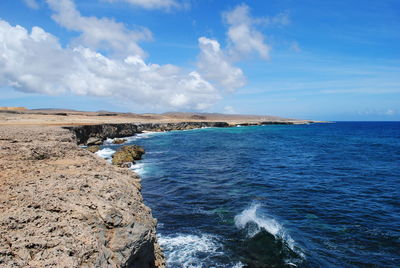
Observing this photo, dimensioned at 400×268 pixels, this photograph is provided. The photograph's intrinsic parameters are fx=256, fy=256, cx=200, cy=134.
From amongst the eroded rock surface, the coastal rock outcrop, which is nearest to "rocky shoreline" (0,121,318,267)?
the eroded rock surface

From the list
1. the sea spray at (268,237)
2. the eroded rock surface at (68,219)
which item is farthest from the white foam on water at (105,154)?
the eroded rock surface at (68,219)

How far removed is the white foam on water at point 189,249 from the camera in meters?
12.3

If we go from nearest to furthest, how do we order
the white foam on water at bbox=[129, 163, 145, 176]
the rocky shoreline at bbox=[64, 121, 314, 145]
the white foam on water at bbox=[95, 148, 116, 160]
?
the white foam on water at bbox=[129, 163, 145, 176]
the white foam on water at bbox=[95, 148, 116, 160]
the rocky shoreline at bbox=[64, 121, 314, 145]

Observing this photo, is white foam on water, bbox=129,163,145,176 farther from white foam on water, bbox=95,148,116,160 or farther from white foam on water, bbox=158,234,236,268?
white foam on water, bbox=158,234,236,268

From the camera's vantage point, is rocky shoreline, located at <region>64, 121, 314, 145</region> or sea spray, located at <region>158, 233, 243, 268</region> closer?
sea spray, located at <region>158, 233, 243, 268</region>

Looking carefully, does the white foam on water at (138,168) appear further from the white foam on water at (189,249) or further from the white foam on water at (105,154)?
the white foam on water at (189,249)

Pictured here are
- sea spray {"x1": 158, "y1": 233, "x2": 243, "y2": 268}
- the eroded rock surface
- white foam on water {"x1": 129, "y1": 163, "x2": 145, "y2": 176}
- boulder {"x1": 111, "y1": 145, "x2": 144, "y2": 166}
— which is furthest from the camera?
boulder {"x1": 111, "y1": 145, "x2": 144, "y2": 166}

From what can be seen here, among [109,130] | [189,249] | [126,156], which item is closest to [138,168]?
[126,156]

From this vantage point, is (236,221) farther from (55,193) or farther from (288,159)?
(288,159)

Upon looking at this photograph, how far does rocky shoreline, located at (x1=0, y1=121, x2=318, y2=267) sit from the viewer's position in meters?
5.49

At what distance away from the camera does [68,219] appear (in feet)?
21.5

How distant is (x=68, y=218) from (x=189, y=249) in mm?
8349

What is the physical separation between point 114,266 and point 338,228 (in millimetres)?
14707

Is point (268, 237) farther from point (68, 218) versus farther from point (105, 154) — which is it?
point (105, 154)
